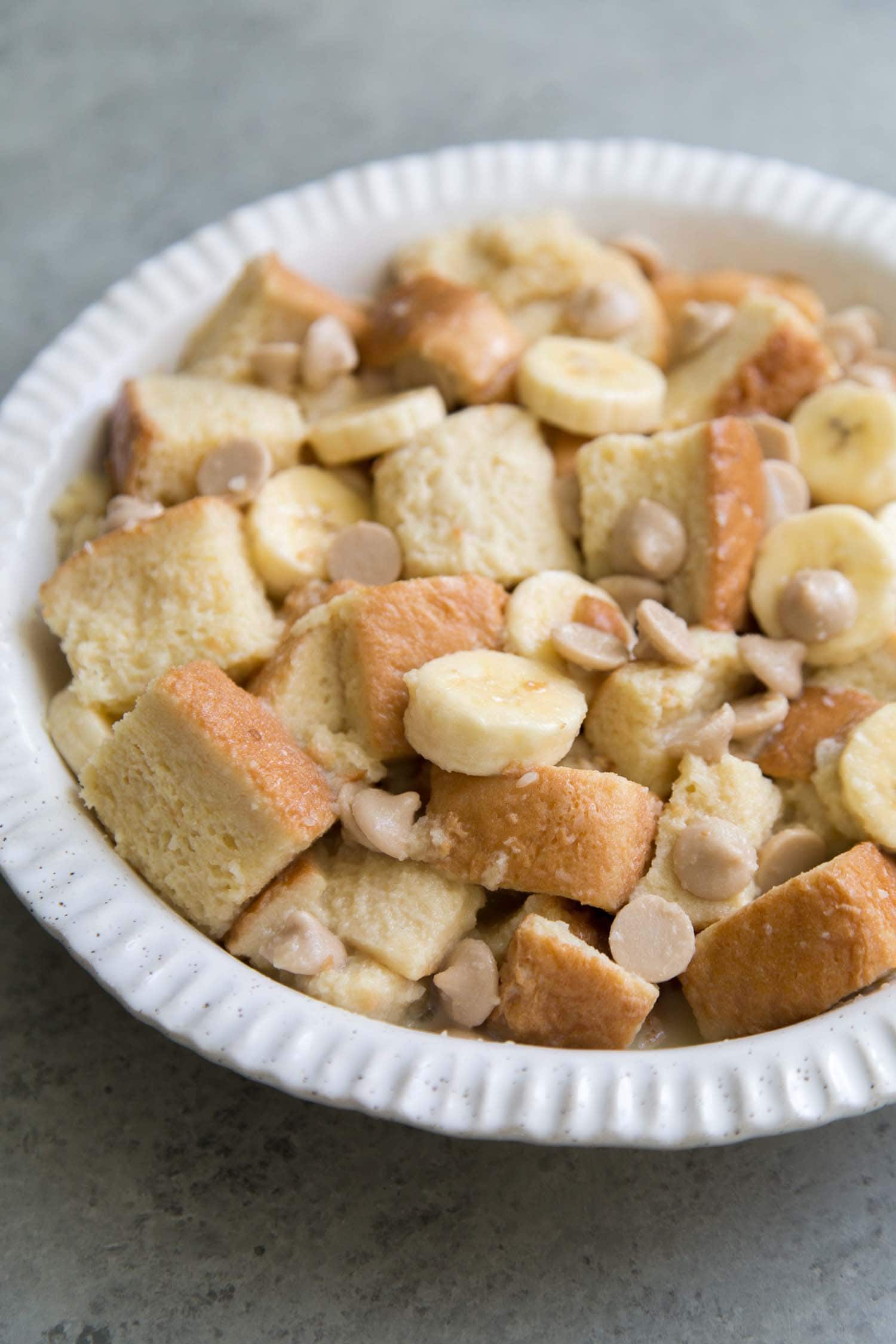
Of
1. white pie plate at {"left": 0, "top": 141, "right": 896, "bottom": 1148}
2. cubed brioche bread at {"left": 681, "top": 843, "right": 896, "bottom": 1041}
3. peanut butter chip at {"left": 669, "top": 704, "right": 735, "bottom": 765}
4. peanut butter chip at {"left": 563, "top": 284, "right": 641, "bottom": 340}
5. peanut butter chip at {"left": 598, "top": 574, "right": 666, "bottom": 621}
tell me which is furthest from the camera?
peanut butter chip at {"left": 563, "top": 284, "right": 641, "bottom": 340}

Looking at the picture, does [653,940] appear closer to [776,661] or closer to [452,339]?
[776,661]

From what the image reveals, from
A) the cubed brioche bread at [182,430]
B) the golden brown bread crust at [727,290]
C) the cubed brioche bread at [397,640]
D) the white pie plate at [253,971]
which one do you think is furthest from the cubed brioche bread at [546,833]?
the golden brown bread crust at [727,290]

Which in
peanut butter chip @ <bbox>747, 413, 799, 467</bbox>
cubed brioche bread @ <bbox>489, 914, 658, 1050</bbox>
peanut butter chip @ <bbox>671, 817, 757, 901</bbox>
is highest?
peanut butter chip @ <bbox>747, 413, 799, 467</bbox>

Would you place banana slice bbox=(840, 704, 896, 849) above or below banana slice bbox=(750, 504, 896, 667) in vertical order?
below

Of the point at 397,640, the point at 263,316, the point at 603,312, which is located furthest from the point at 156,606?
Result: the point at 603,312

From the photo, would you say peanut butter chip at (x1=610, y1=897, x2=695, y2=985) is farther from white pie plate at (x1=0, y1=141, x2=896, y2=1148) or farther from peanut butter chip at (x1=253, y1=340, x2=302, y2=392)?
peanut butter chip at (x1=253, y1=340, x2=302, y2=392)

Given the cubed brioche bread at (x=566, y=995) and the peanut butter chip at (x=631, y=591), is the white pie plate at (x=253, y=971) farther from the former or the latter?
the peanut butter chip at (x=631, y=591)

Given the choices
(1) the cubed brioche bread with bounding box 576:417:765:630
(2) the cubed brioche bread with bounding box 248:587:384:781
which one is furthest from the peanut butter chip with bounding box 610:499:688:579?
(2) the cubed brioche bread with bounding box 248:587:384:781
